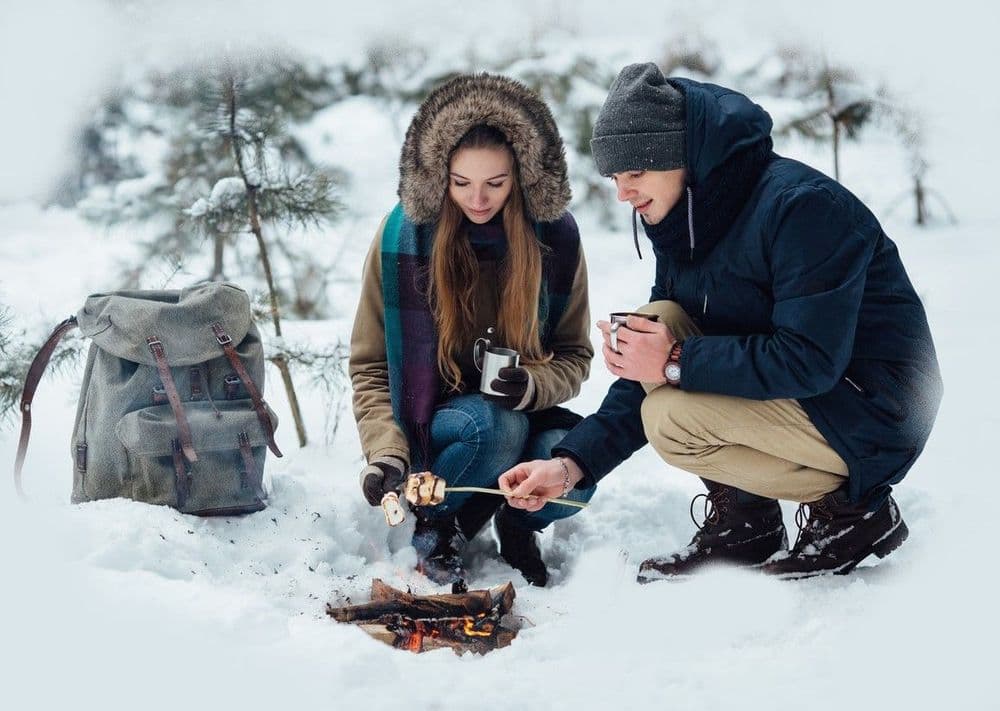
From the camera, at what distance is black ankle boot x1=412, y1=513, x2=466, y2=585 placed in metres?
2.64

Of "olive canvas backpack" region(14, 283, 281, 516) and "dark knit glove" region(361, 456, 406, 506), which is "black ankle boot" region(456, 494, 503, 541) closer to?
"dark knit glove" region(361, 456, 406, 506)

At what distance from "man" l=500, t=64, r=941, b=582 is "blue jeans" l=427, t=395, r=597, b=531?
19 centimetres

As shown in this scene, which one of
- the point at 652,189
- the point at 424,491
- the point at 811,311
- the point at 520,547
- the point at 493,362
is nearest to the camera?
the point at 811,311

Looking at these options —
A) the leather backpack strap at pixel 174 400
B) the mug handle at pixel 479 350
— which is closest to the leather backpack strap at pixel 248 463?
the leather backpack strap at pixel 174 400

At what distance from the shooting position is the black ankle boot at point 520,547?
8.68 ft

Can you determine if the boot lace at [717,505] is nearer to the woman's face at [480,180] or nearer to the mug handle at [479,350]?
the mug handle at [479,350]

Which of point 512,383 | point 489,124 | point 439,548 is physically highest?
point 489,124

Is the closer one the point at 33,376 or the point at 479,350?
the point at 479,350

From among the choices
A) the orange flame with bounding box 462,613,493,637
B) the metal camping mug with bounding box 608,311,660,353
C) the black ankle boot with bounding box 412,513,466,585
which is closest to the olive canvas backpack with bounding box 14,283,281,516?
the black ankle boot with bounding box 412,513,466,585

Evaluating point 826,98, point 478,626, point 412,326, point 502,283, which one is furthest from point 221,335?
point 826,98

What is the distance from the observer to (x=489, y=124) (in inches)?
98.8

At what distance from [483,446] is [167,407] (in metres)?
0.93

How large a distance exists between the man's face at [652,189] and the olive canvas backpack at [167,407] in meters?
1.23

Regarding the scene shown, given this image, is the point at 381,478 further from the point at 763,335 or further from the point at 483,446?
the point at 763,335
